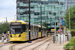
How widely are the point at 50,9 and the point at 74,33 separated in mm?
68994

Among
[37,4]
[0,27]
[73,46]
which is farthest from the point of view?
[37,4]

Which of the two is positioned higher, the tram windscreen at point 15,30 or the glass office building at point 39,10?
the glass office building at point 39,10

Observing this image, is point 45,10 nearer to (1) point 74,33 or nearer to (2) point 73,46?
(1) point 74,33

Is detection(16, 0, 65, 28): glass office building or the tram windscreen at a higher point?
detection(16, 0, 65, 28): glass office building

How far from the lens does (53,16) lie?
100938 millimetres

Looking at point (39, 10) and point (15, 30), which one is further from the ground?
point (39, 10)

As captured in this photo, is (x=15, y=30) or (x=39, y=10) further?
(x=39, y=10)

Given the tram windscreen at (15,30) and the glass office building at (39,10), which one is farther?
the glass office building at (39,10)

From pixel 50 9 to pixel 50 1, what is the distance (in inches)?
158

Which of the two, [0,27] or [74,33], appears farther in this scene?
[0,27]

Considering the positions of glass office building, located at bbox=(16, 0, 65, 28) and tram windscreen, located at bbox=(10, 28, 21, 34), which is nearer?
tram windscreen, located at bbox=(10, 28, 21, 34)

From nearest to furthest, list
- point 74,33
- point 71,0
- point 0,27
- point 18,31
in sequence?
point 18,31
point 74,33
point 0,27
point 71,0

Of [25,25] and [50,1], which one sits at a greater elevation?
[50,1]

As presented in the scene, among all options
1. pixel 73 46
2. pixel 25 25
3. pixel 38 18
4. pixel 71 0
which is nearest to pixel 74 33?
pixel 25 25
